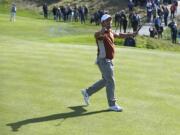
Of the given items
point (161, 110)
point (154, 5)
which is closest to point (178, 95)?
point (161, 110)

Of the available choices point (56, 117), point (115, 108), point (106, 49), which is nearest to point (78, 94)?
point (115, 108)

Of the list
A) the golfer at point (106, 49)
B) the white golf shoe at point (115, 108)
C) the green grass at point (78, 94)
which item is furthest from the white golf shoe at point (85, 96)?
the golfer at point (106, 49)

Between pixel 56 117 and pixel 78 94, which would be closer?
pixel 56 117

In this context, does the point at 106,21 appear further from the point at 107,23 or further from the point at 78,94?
the point at 78,94

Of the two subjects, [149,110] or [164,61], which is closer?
[149,110]

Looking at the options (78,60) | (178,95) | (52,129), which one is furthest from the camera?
(78,60)

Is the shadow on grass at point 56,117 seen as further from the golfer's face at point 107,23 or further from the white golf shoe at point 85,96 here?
the golfer's face at point 107,23

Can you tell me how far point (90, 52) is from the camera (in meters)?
22.2

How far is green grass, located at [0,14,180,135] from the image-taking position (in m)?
11.9

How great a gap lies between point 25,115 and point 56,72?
497 centimetres

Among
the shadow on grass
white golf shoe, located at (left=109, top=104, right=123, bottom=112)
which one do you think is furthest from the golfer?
the shadow on grass

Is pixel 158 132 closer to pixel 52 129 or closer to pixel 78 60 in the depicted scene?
pixel 52 129

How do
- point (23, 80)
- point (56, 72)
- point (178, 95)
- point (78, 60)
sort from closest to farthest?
point (178, 95) < point (23, 80) < point (56, 72) < point (78, 60)

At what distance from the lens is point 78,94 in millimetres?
14547
